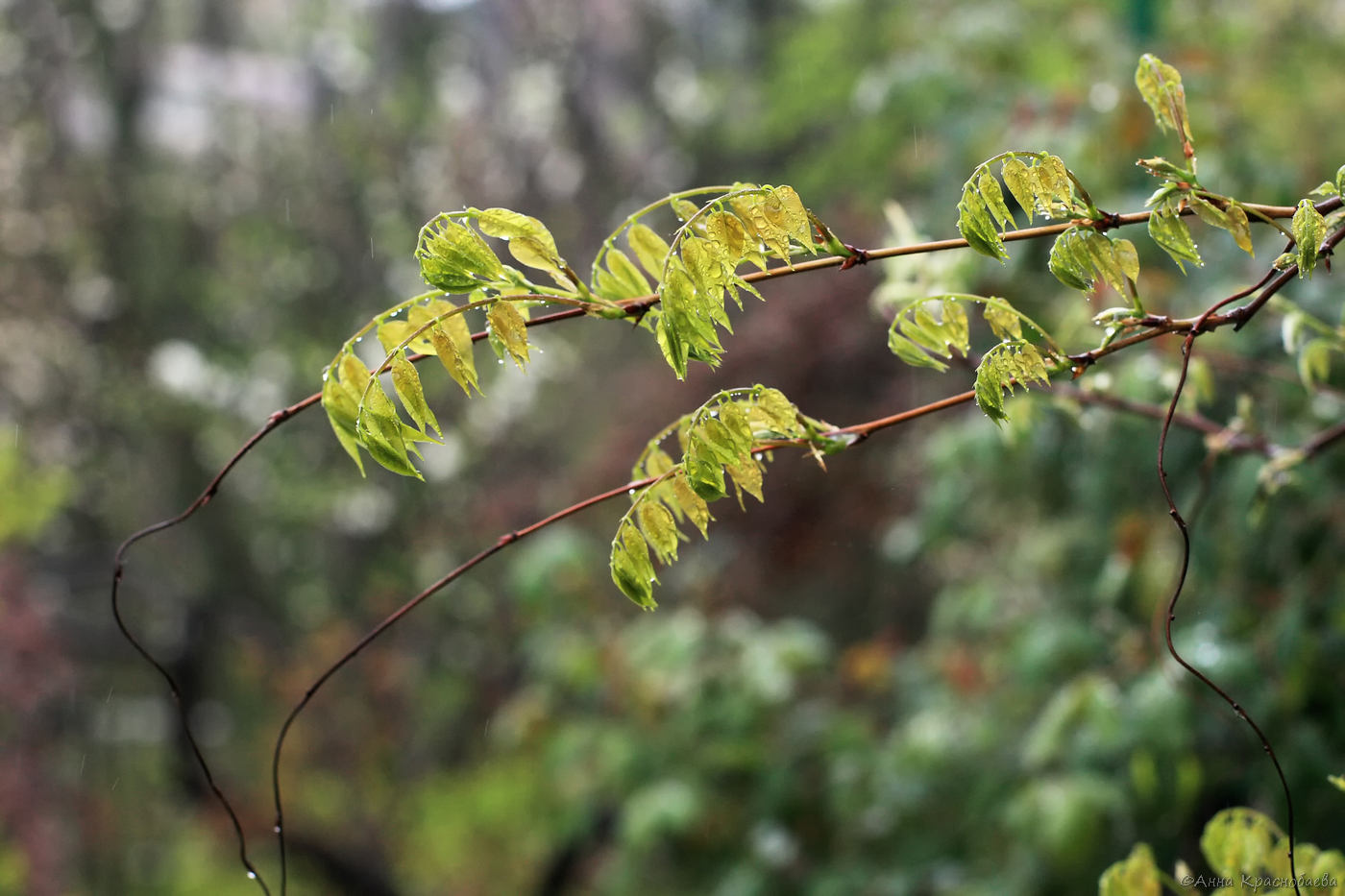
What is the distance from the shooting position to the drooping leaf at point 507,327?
2.04 feet

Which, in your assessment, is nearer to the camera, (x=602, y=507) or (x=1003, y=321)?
(x=1003, y=321)

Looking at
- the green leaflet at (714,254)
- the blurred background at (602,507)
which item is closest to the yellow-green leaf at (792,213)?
the green leaflet at (714,254)

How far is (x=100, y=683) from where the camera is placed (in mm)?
4926

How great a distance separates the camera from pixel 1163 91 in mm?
662

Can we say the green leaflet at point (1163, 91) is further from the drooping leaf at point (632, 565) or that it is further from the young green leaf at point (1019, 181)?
the drooping leaf at point (632, 565)

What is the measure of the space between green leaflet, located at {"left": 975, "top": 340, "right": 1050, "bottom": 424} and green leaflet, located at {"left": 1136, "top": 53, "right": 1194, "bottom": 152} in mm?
155

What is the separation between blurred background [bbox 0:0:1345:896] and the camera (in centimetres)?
187

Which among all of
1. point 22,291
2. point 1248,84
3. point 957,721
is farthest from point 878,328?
point 22,291

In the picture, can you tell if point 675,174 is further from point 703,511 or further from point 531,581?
point 703,511

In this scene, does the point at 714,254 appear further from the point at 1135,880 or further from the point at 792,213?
the point at 1135,880

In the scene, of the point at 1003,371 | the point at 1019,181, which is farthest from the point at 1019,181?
the point at 1003,371

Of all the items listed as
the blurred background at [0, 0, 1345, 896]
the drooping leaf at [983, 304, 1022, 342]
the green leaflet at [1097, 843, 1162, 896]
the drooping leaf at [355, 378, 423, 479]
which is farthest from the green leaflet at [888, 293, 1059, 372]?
the blurred background at [0, 0, 1345, 896]

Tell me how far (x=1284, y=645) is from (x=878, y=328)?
207cm

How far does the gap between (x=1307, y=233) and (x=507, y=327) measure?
1.47 feet
